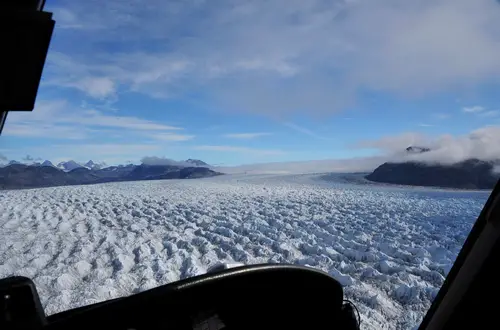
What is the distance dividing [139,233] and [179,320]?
220 inches

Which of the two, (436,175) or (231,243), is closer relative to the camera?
(231,243)

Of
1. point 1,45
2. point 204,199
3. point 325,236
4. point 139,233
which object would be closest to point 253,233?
point 325,236

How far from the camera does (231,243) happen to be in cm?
574

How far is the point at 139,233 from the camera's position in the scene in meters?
6.46

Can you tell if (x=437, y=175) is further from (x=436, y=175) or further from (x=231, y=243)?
(x=231, y=243)

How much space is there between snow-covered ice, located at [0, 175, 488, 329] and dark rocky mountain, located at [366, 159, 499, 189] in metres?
8.21

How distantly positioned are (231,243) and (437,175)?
17363 millimetres

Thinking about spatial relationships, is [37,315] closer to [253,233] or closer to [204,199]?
[253,233]

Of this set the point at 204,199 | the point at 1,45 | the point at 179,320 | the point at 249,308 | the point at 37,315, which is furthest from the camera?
the point at 204,199

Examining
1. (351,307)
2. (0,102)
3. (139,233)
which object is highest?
(0,102)

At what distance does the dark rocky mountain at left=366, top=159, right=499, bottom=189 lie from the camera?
16758mm

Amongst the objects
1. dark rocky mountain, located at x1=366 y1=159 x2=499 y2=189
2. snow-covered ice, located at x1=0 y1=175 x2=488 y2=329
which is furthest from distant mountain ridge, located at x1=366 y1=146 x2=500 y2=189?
snow-covered ice, located at x1=0 y1=175 x2=488 y2=329

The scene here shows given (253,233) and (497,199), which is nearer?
(497,199)

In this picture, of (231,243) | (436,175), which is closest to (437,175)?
(436,175)
